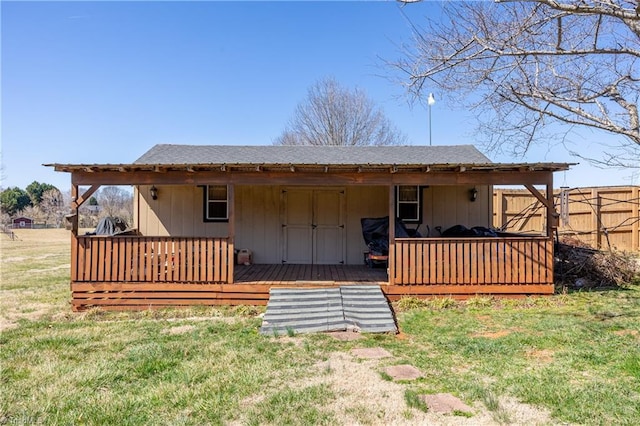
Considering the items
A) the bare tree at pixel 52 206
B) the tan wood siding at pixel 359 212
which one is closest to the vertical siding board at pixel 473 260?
the tan wood siding at pixel 359 212

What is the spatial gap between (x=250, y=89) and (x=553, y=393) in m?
15.5

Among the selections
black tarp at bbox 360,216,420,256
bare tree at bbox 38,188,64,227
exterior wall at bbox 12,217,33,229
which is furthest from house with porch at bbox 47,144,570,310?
bare tree at bbox 38,188,64,227

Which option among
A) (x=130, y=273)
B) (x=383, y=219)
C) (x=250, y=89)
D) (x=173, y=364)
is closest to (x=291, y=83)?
(x=250, y=89)

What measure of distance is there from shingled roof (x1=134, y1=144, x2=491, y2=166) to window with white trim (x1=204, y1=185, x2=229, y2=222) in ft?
2.20

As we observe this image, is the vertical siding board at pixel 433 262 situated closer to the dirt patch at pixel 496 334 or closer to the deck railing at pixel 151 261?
the dirt patch at pixel 496 334

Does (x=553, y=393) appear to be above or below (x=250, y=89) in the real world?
below

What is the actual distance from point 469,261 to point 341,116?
56.9ft

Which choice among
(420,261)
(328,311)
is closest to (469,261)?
(420,261)

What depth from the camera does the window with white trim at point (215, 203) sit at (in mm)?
8641

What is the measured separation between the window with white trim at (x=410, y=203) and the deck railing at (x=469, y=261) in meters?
2.16

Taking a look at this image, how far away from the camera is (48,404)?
9.89ft

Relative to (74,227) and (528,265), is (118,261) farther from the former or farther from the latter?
(528,265)

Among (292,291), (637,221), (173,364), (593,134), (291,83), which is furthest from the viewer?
(291,83)

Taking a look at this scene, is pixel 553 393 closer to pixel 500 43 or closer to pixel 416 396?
pixel 416 396
